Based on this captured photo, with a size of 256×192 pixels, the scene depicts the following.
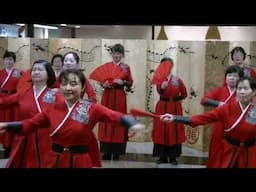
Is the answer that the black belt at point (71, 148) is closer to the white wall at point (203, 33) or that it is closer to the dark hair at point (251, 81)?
the white wall at point (203, 33)

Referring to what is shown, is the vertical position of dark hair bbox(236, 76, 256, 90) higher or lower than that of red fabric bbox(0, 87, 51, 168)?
higher

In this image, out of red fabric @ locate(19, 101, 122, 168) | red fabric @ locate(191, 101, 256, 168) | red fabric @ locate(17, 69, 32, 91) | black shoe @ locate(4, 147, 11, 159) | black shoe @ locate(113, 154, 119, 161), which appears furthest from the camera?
black shoe @ locate(113, 154, 119, 161)

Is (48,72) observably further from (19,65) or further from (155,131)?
(155,131)

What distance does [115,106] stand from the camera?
3264 millimetres

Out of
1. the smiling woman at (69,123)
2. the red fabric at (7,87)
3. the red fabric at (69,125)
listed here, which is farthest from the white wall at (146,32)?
the red fabric at (69,125)

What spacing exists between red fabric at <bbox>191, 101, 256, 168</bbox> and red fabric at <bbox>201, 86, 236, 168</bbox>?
0.13 metres

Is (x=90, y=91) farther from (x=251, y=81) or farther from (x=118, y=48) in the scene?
(x=251, y=81)

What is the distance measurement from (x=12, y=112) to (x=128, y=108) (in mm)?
862

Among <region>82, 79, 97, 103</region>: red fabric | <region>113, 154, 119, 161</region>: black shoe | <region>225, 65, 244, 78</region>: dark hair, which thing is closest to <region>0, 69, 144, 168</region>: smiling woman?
<region>82, 79, 97, 103</region>: red fabric

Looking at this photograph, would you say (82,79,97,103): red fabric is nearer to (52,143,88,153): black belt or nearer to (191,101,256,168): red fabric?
(52,143,88,153): black belt

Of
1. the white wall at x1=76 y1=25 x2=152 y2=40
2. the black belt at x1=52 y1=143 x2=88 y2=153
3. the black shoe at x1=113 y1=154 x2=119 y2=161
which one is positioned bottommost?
the black shoe at x1=113 y1=154 x2=119 y2=161

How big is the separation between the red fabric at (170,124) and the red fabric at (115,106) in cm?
25

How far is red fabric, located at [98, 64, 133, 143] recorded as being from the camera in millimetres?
3295
